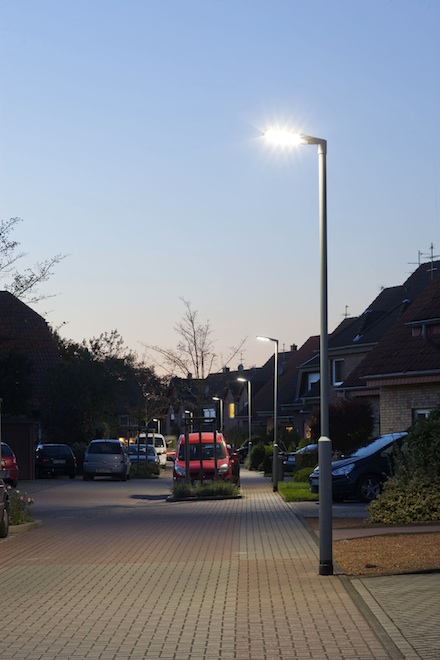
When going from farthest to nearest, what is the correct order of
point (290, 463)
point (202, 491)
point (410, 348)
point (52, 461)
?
1. point (290, 463)
2. point (52, 461)
3. point (410, 348)
4. point (202, 491)

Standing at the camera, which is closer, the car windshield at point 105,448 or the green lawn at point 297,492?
the green lawn at point 297,492

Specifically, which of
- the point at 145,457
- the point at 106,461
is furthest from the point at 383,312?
the point at 106,461

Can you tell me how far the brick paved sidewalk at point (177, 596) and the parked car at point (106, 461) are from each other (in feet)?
75.5

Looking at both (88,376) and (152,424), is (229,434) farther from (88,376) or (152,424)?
(88,376)

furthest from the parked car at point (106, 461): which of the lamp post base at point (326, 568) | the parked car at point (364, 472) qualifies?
the lamp post base at point (326, 568)

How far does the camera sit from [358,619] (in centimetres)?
1020

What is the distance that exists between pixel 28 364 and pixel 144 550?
122 feet

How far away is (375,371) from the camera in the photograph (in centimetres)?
3531

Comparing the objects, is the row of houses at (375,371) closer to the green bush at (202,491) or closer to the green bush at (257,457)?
the green bush at (257,457)

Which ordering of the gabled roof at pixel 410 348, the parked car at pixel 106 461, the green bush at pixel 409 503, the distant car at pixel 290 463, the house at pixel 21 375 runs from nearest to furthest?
1. the green bush at pixel 409 503
2. the house at pixel 21 375
3. the gabled roof at pixel 410 348
4. the parked car at pixel 106 461
5. the distant car at pixel 290 463

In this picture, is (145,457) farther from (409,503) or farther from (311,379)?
(409,503)

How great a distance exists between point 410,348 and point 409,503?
580 inches

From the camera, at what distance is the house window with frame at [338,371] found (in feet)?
202

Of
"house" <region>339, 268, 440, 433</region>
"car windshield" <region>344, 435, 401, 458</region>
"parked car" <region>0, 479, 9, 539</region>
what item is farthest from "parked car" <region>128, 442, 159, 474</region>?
"parked car" <region>0, 479, 9, 539</region>
